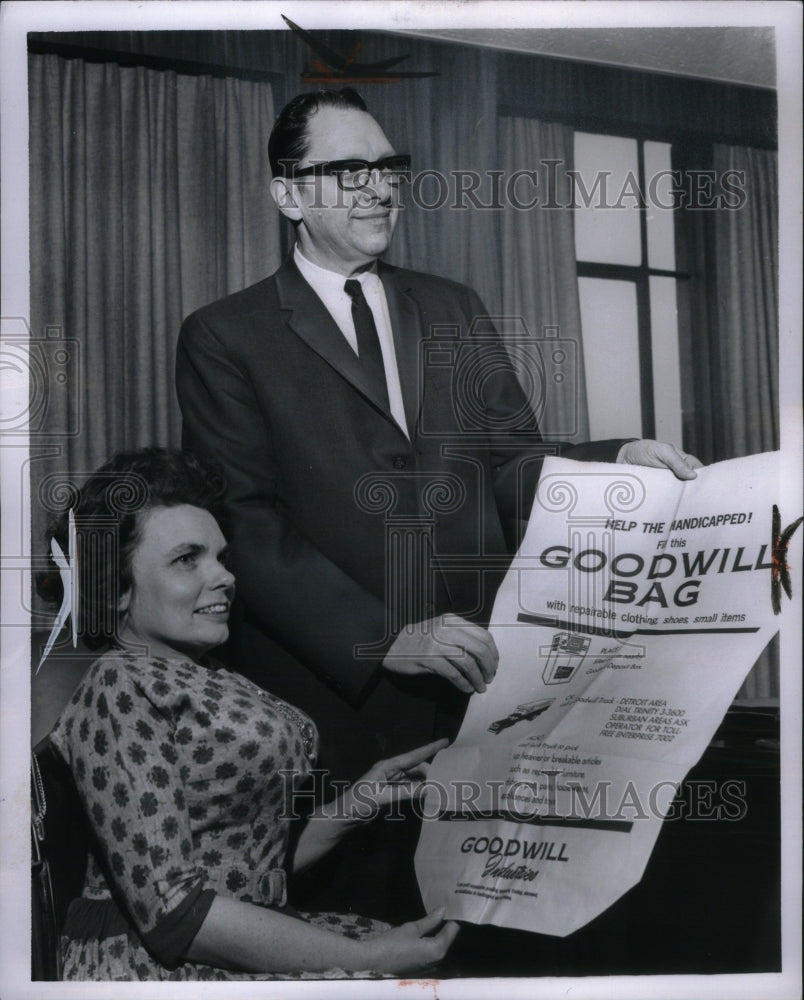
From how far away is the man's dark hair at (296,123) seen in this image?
1.89 meters

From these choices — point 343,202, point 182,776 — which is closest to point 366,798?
point 182,776

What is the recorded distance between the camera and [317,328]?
1906 mm

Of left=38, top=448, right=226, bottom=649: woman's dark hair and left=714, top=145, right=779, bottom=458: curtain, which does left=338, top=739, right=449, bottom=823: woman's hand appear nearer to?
left=38, top=448, right=226, bottom=649: woman's dark hair

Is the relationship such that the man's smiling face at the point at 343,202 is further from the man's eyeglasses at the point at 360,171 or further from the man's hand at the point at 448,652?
the man's hand at the point at 448,652

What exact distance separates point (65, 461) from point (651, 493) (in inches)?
38.0

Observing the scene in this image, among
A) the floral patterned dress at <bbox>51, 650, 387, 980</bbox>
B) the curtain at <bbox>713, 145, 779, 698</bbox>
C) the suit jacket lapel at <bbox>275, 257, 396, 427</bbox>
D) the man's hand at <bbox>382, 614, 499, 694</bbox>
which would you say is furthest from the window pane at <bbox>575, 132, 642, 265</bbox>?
the floral patterned dress at <bbox>51, 650, 387, 980</bbox>

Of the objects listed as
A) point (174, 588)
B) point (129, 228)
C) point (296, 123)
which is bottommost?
point (174, 588)

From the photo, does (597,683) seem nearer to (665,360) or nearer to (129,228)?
(665,360)

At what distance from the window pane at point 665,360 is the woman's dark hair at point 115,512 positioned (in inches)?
29.3

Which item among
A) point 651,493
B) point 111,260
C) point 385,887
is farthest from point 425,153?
point 385,887

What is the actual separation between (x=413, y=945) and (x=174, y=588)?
676 millimetres

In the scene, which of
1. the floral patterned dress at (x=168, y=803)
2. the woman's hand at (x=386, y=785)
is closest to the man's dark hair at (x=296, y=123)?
the floral patterned dress at (x=168, y=803)

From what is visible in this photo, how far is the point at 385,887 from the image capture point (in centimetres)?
184

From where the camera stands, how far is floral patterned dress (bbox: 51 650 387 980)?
1.61m
